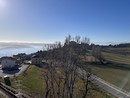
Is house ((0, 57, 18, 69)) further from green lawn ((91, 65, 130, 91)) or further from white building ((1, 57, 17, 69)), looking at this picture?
green lawn ((91, 65, 130, 91))

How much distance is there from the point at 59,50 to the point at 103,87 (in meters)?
20.3

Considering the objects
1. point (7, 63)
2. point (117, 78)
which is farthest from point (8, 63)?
point (117, 78)

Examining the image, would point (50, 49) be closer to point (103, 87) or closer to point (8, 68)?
point (103, 87)

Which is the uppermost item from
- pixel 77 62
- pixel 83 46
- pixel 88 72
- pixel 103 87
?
pixel 83 46

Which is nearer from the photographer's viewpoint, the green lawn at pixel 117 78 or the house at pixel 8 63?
the green lawn at pixel 117 78

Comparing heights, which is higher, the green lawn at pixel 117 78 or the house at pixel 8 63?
the house at pixel 8 63

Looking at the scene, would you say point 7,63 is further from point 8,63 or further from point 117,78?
point 117,78

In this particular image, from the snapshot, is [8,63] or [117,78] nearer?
[117,78]

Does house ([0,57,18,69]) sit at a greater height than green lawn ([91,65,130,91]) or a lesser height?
greater

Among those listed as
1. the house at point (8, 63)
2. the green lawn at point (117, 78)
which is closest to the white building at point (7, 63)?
the house at point (8, 63)

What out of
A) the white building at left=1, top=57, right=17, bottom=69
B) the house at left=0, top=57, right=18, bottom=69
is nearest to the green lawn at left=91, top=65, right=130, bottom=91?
the house at left=0, top=57, right=18, bottom=69

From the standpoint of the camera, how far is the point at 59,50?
119 ft

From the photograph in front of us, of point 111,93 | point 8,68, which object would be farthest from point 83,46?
point 8,68

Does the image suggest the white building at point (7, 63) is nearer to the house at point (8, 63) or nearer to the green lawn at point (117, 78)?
the house at point (8, 63)
